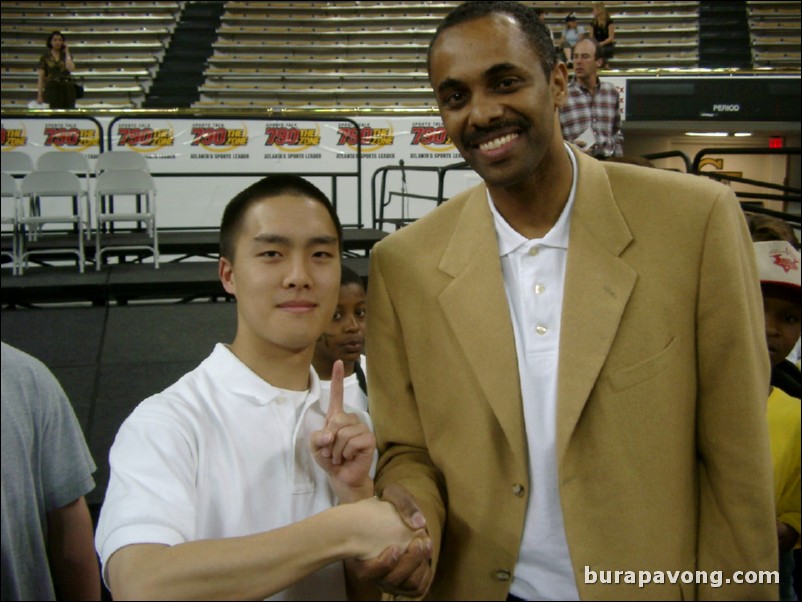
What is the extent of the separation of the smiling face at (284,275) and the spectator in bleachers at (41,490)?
0.33 metres

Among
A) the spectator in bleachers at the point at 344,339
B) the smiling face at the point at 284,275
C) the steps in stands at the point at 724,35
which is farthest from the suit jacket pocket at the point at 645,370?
the steps in stands at the point at 724,35

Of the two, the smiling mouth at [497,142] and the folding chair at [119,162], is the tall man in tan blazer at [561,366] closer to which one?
the smiling mouth at [497,142]

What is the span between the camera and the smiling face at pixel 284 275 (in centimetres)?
131

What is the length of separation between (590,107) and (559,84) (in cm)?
490

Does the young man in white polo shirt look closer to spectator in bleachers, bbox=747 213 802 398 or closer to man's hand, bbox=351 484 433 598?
man's hand, bbox=351 484 433 598

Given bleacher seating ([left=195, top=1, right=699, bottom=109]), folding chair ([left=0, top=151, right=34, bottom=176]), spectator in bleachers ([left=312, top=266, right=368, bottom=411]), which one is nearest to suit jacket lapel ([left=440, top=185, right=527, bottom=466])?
spectator in bleachers ([left=312, top=266, right=368, bottom=411])

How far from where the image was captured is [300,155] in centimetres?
768

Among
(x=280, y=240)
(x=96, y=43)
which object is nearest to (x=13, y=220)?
(x=280, y=240)

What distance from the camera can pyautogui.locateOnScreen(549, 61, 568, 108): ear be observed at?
4.59ft

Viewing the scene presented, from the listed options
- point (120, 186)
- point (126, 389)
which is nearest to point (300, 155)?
point (120, 186)

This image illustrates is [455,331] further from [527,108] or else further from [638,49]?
[638,49]

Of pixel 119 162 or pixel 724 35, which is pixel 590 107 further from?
pixel 724 35

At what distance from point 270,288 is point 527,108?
1.68ft

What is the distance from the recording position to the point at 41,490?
1138 mm
